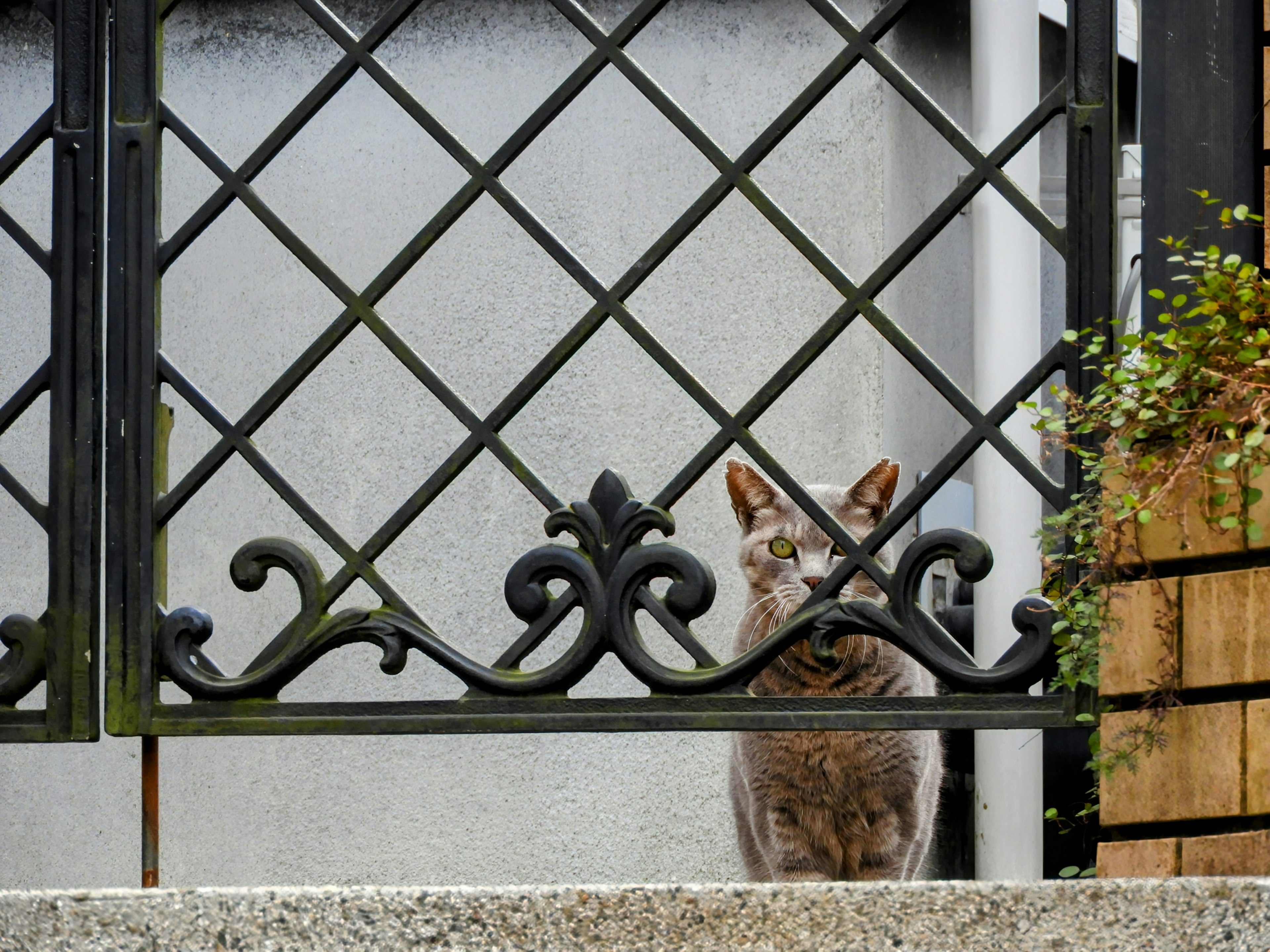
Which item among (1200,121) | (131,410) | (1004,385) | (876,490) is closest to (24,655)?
(131,410)

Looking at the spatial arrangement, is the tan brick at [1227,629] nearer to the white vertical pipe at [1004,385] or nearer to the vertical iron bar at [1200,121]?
the vertical iron bar at [1200,121]

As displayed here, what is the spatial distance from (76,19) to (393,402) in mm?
2416

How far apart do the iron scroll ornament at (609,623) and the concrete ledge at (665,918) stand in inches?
9.7

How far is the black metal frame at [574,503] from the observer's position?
51.6 inches

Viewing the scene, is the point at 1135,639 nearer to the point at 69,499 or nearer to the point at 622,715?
the point at 622,715

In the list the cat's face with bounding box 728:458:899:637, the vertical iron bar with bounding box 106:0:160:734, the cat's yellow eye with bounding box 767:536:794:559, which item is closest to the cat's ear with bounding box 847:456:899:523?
the cat's face with bounding box 728:458:899:637

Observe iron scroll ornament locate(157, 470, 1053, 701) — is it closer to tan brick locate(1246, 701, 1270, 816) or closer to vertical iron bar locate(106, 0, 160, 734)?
vertical iron bar locate(106, 0, 160, 734)

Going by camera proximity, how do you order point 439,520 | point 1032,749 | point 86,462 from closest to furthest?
point 86,462 → point 1032,749 → point 439,520

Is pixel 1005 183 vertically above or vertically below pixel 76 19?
below

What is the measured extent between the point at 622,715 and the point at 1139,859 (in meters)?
0.46

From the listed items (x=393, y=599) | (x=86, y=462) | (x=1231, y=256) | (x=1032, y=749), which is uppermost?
(x=1231, y=256)

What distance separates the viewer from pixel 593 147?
384 centimetres

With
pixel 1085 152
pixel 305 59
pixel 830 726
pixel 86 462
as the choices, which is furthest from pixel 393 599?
pixel 305 59

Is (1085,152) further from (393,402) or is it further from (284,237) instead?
(393,402)
